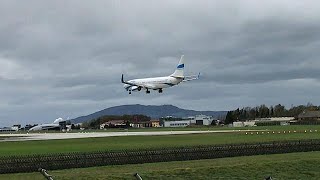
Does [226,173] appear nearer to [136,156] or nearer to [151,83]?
[136,156]

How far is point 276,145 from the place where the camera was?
57.8m

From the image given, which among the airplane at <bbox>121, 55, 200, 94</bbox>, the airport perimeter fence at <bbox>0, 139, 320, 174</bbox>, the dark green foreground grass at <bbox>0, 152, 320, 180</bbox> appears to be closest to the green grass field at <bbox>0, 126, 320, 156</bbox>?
the airport perimeter fence at <bbox>0, 139, 320, 174</bbox>

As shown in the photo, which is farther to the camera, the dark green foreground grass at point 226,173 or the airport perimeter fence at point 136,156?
the airport perimeter fence at point 136,156

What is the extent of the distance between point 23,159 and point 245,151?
72.5 feet

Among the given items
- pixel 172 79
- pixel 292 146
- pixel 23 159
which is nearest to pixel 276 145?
pixel 292 146

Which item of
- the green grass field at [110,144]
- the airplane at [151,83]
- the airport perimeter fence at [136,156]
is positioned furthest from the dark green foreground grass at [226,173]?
the airplane at [151,83]

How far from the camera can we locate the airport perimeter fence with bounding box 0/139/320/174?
42.4 m

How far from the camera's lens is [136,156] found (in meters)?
48.0

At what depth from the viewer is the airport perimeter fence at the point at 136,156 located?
139ft

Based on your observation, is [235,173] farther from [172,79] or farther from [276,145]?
[172,79]

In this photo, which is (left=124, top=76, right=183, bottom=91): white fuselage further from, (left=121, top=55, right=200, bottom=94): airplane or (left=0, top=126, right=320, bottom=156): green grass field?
(left=0, top=126, right=320, bottom=156): green grass field

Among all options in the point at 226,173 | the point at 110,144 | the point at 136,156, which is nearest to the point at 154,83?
the point at 110,144

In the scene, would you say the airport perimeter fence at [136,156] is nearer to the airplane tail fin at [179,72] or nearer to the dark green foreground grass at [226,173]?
the dark green foreground grass at [226,173]

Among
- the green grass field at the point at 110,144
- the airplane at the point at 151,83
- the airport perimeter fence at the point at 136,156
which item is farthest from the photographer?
the airplane at the point at 151,83
